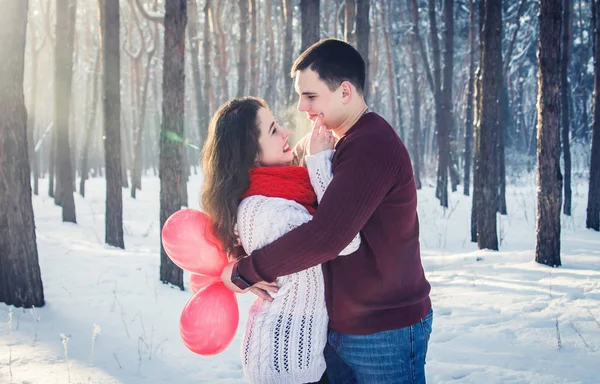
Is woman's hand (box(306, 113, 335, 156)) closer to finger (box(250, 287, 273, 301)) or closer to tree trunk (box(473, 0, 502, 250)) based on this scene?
finger (box(250, 287, 273, 301))

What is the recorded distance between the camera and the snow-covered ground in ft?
13.3

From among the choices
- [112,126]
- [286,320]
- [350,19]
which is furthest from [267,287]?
[350,19]

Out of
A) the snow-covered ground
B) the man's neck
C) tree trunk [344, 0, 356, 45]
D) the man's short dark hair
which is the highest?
tree trunk [344, 0, 356, 45]

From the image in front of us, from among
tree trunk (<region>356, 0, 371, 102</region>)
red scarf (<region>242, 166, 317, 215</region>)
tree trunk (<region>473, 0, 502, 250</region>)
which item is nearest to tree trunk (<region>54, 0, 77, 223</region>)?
tree trunk (<region>356, 0, 371, 102</region>)

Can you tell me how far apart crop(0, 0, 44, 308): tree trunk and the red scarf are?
4355 mm

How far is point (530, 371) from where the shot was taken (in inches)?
154

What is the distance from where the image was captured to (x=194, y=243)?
202 cm

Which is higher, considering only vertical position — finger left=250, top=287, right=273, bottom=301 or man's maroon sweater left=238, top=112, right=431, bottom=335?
man's maroon sweater left=238, top=112, right=431, bottom=335

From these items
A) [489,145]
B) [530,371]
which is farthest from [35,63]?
[530,371]

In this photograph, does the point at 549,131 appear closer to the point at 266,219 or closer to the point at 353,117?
the point at 353,117

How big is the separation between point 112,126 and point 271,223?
29.7 feet

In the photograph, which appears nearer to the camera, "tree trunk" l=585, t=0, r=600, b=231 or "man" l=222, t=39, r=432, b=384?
"man" l=222, t=39, r=432, b=384

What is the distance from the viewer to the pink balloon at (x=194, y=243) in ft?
6.63

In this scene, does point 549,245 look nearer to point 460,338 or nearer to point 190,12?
point 460,338
